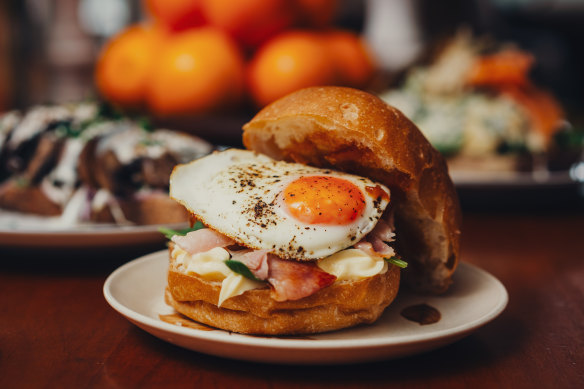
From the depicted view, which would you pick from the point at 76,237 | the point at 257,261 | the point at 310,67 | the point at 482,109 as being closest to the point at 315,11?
the point at 310,67

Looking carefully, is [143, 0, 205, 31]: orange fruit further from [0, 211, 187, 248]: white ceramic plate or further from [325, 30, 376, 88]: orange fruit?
[0, 211, 187, 248]: white ceramic plate

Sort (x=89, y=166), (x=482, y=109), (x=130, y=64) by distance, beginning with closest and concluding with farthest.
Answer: (x=89, y=166), (x=130, y=64), (x=482, y=109)

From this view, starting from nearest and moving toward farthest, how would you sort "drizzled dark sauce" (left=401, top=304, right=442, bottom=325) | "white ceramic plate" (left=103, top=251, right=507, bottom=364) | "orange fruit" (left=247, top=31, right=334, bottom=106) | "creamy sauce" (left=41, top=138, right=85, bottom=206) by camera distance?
"white ceramic plate" (left=103, top=251, right=507, bottom=364)
"drizzled dark sauce" (left=401, top=304, right=442, bottom=325)
"creamy sauce" (left=41, top=138, right=85, bottom=206)
"orange fruit" (left=247, top=31, right=334, bottom=106)

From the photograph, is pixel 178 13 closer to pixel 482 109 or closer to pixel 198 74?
pixel 198 74

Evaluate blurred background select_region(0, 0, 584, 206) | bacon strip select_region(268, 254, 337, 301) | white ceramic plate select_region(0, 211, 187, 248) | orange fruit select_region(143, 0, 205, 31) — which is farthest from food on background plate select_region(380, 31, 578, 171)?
bacon strip select_region(268, 254, 337, 301)

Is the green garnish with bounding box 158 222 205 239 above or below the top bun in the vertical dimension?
below

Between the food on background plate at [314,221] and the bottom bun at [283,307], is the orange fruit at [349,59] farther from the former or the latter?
the bottom bun at [283,307]

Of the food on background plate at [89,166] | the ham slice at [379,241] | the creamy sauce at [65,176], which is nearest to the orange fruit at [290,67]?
the food on background plate at [89,166]
